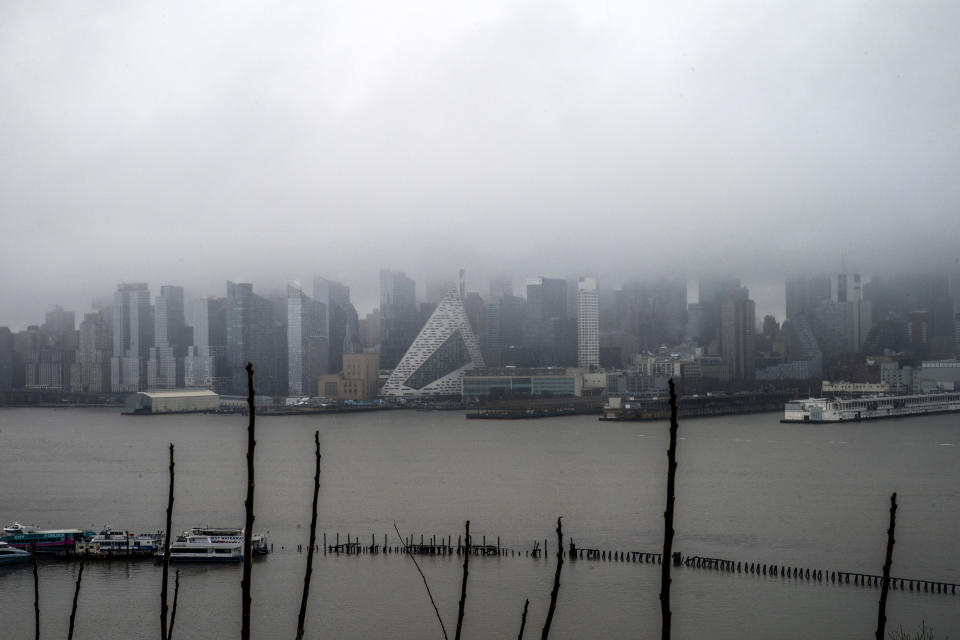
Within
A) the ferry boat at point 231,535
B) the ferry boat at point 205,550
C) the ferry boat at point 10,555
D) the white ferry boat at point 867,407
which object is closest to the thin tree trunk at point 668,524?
the ferry boat at point 205,550

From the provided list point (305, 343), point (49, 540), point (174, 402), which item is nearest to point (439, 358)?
point (305, 343)

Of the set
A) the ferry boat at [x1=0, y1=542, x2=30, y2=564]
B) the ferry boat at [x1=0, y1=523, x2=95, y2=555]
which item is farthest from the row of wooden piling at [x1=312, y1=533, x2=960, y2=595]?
the ferry boat at [x1=0, y1=542, x2=30, y2=564]

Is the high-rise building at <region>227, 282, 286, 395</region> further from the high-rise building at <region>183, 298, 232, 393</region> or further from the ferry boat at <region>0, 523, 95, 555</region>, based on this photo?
the ferry boat at <region>0, 523, 95, 555</region>

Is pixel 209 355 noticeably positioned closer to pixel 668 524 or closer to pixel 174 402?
pixel 174 402

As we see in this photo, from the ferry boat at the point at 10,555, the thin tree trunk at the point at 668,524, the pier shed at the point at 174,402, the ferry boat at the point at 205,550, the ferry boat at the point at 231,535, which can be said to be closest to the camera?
the thin tree trunk at the point at 668,524

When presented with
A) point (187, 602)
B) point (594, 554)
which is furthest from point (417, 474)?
point (187, 602)

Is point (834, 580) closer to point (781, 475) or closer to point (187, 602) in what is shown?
point (187, 602)

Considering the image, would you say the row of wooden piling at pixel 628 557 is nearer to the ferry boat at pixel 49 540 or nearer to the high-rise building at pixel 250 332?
the ferry boat at pixel 49 540
